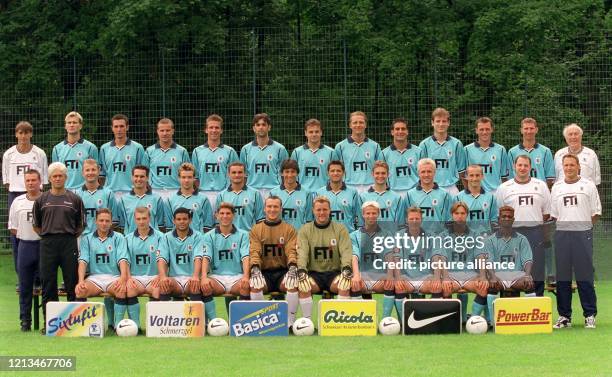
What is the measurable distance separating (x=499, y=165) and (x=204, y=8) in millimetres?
7611

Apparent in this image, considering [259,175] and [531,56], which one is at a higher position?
[531,56]

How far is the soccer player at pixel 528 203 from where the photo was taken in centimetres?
1182

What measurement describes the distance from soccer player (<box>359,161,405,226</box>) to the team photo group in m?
0.01

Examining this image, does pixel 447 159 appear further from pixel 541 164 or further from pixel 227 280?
A: pixel 227 280

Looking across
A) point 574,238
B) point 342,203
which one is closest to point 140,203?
point 342,203

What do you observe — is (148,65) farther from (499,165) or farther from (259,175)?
(499,165)

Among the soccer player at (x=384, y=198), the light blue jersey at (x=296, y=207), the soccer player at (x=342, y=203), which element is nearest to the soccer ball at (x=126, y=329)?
the light blue jersey at (x=296, y=207)

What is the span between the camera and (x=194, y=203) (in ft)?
42.4

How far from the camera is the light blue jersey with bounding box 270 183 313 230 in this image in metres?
12.8

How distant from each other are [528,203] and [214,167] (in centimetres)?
362

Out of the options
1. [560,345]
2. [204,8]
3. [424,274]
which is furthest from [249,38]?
[560,345]

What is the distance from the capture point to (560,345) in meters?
10.4

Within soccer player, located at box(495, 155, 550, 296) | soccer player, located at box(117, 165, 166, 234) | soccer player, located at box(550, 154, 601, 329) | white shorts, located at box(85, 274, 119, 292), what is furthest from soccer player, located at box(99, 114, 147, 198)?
soccer player, located at box(550, 154, 601, 329)

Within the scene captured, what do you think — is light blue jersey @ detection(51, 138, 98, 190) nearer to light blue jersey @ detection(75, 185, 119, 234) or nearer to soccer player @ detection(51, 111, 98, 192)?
soccer player @ detection(51, 111, 98, 192)
